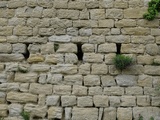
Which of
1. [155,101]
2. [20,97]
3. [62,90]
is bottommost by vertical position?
[155,101]

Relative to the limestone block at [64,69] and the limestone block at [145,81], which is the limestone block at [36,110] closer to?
the limestone block at [64,69]

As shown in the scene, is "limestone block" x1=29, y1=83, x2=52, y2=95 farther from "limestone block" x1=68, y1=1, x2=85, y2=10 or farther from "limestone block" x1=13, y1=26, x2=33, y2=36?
"limestone block" x1=68, y1=1, x2=85, y2=10

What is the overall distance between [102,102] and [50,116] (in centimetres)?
86

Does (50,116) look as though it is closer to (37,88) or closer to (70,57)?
(37,88)

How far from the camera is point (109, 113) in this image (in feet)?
16.0

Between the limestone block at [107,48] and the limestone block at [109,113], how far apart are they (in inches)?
38.0

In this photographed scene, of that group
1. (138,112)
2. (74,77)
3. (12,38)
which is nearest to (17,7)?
(12,38)

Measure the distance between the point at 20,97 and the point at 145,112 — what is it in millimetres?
2029

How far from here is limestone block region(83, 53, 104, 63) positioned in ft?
16.9

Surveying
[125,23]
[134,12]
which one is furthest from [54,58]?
[134,12]

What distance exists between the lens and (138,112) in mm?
4887

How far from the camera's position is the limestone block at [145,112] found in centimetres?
488

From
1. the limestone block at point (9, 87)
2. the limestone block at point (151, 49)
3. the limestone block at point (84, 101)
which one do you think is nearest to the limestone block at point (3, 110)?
the limestone block at point (9, 87)

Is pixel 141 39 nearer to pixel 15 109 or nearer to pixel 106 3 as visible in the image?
pixel 106 3
